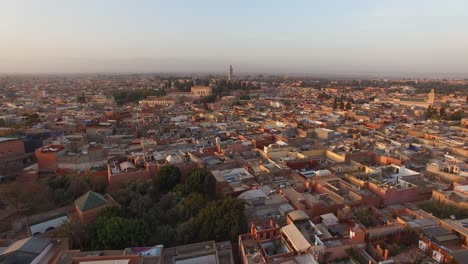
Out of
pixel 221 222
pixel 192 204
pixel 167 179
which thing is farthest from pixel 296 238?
pixel 167 179

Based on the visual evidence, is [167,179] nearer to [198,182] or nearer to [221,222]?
[198,182]

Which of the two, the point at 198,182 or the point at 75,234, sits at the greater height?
the point at 198,182

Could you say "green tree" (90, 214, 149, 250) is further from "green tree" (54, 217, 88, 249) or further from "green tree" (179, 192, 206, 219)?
"green tree" (179, 192, 206, 219)

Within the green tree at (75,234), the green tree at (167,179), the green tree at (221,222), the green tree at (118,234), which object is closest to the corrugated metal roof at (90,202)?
the green tree at (75,234)

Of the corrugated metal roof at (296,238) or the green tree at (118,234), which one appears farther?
the green tree at (118,234)

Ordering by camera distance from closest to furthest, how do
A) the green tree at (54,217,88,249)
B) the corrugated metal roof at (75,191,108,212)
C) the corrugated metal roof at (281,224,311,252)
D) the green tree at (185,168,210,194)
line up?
the corrugated metal roof at (281,224,311,252), the green tree at (54,217,88,249), the corrugated metal roof at (75,191,108,212), the green tree at (185,168,210,194)

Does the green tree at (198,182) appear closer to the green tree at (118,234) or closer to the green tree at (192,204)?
the green tree at (192,204)

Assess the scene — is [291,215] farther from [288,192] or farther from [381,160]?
[381,160]

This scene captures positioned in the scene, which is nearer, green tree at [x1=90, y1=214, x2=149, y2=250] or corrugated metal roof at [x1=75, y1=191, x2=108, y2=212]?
green tree at [x1=90, y1=214, x2=149, y2=250]

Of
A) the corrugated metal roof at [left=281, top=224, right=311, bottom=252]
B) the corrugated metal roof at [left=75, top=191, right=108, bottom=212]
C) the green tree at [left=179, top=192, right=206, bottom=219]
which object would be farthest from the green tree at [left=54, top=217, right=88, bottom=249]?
the corrugated metal roof at [left=281, top=224, right=311, bottom=252]
